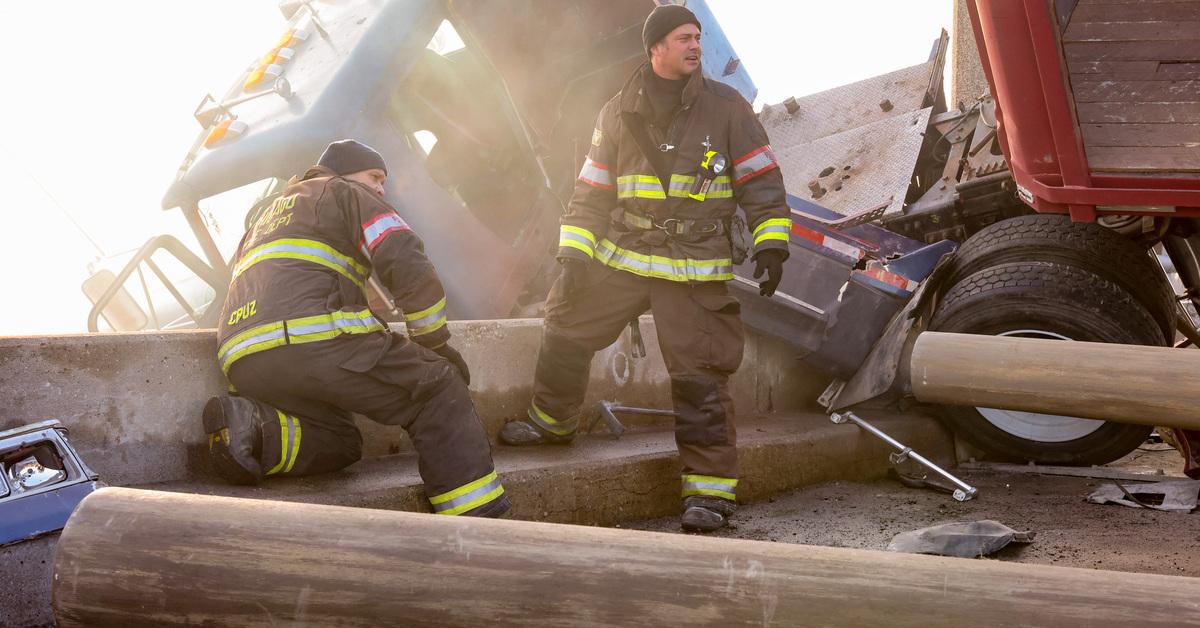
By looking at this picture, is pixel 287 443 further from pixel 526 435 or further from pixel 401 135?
pixel 401 135

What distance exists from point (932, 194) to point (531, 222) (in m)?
2.17

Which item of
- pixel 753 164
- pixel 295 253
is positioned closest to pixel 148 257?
pixel 295 253

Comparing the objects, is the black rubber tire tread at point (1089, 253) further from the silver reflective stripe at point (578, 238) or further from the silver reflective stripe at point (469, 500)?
the silver reflective stripe at point (469, 500)

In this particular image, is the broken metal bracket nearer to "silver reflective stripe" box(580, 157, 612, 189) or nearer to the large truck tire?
"silver reflective stripe" box(580, 157, 612, 189)

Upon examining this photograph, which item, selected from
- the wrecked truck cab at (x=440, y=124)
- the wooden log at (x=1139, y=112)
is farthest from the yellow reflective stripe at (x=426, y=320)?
the wooden log at (x=1139, y=112)

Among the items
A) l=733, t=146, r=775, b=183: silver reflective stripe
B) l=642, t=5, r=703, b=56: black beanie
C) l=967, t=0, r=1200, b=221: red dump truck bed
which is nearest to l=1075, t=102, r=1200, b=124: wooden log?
l=967, t=0, r=1200, b=221: red dump truck bed

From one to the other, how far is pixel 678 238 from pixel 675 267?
0.41ft

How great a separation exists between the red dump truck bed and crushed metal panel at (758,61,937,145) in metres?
2.29

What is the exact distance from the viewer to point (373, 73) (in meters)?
4.89

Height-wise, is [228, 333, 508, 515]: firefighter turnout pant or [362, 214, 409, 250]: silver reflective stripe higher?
[362, 214, 409, 250]: silver reflective stripe

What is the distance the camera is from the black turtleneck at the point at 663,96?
12.6 ft

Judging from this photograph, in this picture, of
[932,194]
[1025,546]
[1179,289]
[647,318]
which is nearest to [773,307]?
[647,318]

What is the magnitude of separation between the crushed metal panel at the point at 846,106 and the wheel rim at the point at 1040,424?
219cm

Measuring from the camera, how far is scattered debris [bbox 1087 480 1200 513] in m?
3.82
